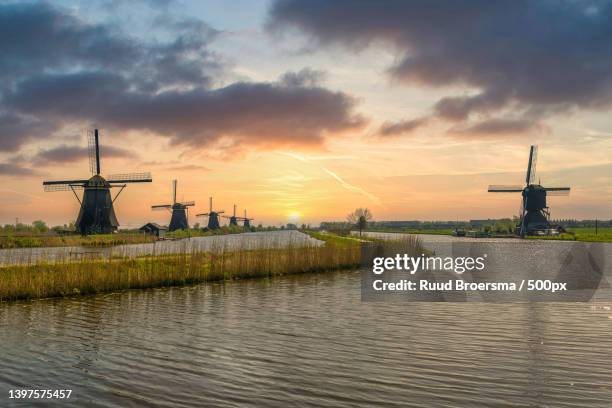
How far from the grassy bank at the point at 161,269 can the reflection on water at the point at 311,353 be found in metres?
1.69

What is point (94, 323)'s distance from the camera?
13.5 m

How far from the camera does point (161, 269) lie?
72.6 ft

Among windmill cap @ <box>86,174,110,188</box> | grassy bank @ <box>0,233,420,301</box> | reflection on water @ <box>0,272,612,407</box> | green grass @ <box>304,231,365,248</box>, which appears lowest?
reflection on water @ <box>0,272,612,407</box>

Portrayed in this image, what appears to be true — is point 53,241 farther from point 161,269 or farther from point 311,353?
point 311,353

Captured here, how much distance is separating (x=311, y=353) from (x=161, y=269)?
13.9 meters

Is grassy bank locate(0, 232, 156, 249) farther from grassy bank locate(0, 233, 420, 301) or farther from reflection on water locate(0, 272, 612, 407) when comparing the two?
reflection on water locate(0, 272, 612, 407)

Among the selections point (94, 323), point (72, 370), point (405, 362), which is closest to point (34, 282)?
point (94, 323)

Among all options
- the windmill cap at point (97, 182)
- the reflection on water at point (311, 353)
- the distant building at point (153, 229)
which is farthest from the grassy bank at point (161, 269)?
the distant building at point (153, 229)

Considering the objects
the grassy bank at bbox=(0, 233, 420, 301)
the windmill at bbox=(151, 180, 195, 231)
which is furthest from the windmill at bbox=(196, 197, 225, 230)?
the grassy bank at bbox=(0, 233, 420, 301)

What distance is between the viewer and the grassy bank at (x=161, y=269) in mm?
18438

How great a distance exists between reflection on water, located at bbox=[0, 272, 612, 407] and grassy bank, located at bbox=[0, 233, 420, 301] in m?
1.69

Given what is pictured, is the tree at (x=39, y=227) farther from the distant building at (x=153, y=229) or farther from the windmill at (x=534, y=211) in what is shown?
the windmill at (x=534, y=211)

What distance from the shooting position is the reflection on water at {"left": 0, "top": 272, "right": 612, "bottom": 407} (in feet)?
24.8

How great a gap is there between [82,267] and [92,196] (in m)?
52.5
